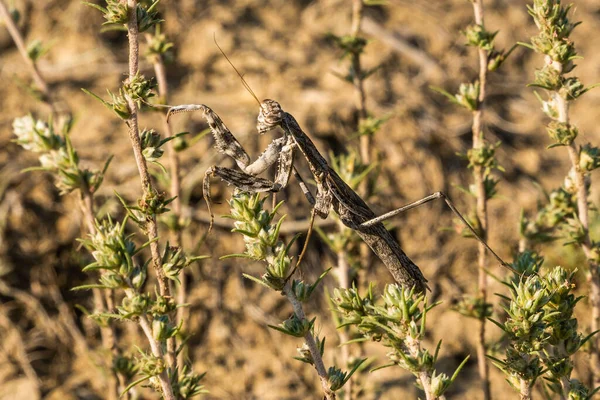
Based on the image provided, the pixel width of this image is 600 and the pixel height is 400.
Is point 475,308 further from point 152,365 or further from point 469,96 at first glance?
point 152,365

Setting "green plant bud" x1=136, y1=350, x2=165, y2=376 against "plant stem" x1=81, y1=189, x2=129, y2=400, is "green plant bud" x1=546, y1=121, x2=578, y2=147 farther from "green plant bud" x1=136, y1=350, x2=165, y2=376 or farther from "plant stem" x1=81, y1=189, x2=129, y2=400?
"plant stem" x1=81, y1=189, x2=129, y2=400

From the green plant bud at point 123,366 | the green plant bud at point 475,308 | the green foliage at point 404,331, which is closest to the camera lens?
the green foliage at point 404,331

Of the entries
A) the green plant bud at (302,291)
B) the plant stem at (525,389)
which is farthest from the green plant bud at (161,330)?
the plant stem at (525,389)

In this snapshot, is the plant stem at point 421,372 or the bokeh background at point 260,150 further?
the bokeh background at point 260,150

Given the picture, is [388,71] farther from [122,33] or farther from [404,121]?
[122,33]

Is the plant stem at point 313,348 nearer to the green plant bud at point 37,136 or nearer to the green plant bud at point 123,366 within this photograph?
the green plant bud at point 123,366

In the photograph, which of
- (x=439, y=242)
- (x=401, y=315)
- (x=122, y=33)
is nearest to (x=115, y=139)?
(x=122, y=33)
